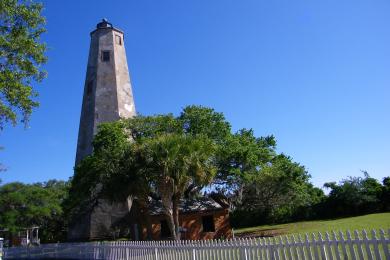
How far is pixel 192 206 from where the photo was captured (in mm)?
26969

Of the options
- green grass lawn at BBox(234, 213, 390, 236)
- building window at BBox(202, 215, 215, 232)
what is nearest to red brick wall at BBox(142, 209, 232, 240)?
building window at BBox(202, 215, 215, 232)

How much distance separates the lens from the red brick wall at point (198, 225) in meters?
25.5

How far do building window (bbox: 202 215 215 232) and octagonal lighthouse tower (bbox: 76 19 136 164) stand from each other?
11733mm

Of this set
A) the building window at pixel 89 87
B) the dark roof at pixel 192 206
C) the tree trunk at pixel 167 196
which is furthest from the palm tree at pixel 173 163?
the building window at pixel 89 87

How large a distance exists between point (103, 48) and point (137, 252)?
24.7 meters

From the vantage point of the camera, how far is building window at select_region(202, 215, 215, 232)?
26.9 metres

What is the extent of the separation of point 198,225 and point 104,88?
49.3 ft

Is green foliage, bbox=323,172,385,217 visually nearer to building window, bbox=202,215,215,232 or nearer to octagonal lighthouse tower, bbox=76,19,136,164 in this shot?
building window, bbox=202,215,215,232

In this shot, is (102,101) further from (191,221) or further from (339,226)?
(339,226)

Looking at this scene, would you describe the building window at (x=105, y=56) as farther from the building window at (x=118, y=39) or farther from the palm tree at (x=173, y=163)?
the palm tree at (x=173, y=163)

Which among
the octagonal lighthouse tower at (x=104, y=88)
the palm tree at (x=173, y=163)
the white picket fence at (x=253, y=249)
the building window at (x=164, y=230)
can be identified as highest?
the octagonal lighthouse tower at (x=104, y=88)

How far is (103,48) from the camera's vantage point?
35.0 metres

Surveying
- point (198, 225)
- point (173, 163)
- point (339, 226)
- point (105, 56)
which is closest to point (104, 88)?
point (105, 56)

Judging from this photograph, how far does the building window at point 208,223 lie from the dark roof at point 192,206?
688mm
